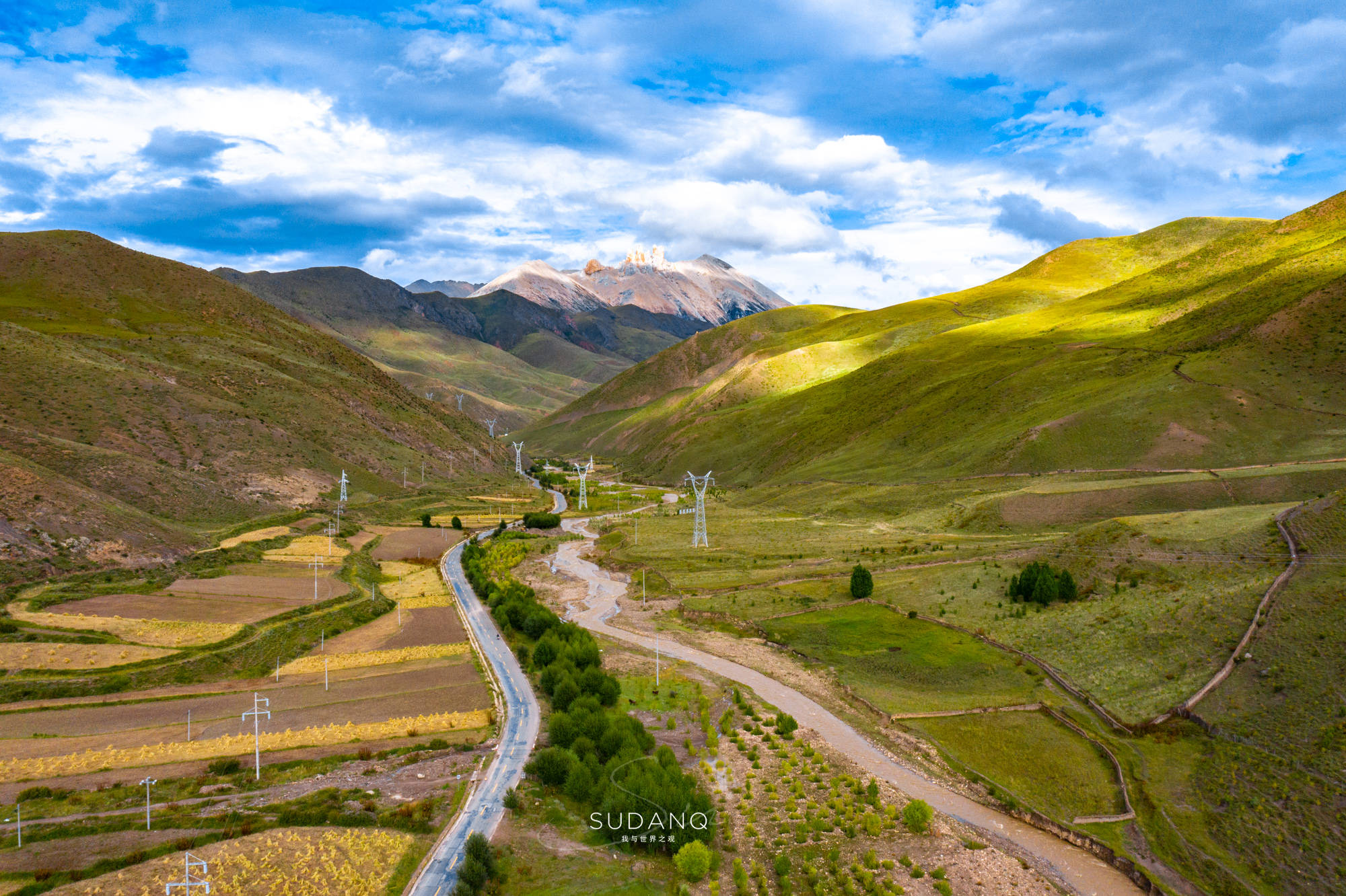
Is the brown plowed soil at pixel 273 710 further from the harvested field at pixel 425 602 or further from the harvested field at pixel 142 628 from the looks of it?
the harvested field at pixel 425 602

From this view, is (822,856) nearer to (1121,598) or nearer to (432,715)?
(432,715)

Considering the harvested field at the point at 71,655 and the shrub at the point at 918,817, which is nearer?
the shrub at the point at 918,817

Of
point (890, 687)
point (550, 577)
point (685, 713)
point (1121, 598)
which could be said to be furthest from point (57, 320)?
point (1121, 598)

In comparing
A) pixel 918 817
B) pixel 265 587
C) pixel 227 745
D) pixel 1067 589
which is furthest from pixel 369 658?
pixel 1067 589

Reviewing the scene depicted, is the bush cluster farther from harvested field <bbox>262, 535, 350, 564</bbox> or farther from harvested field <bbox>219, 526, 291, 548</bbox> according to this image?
harvested field <bbox>219, 526, 291, 548</bbox>

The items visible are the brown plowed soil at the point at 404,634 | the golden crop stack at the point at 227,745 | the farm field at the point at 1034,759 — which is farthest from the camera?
the brown plowed soil at the point at 404,634

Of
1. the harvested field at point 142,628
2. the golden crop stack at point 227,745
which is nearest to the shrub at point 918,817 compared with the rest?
the golden crop stack at point 227,745
